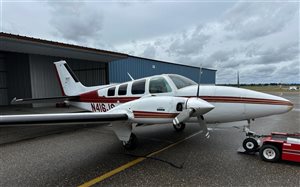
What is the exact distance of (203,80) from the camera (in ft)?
94.4

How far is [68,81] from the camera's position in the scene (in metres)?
8.40

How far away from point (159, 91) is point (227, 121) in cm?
198

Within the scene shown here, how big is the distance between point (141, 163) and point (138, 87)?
2.27m

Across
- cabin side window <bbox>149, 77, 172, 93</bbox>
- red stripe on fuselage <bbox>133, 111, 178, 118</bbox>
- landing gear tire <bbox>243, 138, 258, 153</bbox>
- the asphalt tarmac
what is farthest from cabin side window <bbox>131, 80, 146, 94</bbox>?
landing gear tire <bbox>243, 138, 258, 153</bbox>

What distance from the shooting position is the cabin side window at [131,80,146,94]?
5461 millimetres

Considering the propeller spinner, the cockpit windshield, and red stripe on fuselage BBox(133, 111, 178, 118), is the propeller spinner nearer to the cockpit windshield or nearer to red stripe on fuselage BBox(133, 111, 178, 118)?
red stripe on fuselage BBox(133, 111, 178, 118)

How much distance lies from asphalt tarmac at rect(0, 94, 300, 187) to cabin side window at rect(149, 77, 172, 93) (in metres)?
1.68

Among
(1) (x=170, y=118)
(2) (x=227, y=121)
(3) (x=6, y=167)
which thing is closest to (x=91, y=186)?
(1) (x=170, y=118)

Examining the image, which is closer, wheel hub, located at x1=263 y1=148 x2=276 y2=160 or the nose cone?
the nose cone

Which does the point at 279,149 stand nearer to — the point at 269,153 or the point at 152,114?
the point at 269,153

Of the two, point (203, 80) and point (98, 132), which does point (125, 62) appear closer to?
point (98, 132)

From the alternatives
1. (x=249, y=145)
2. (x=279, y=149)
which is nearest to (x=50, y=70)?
(x=249, y=145)

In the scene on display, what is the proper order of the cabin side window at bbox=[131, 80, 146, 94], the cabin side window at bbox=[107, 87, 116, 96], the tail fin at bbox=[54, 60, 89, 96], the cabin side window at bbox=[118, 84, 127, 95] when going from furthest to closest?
the tail fin at bbox=[54, 60, 89, 96], the cabin side window at bbox=[107, 87, 116, 96], the cabin side window at bbox=[118, 84, 127, 95], the cabin side window at bbox=[131, 80, 146, 94]

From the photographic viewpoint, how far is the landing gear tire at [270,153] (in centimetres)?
400
